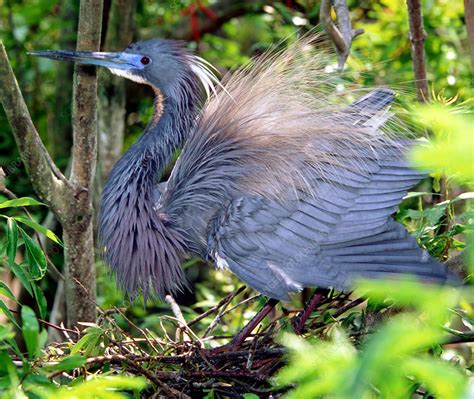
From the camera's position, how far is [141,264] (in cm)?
351

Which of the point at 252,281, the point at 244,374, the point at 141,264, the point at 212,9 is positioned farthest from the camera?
the point at 212,9

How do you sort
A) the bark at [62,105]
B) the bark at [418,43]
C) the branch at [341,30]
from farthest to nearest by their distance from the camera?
1. the bark at [62,105]
2. the bark at [418,43]
3. the branch at [341,30]

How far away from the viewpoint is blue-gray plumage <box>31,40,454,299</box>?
3.01 meters

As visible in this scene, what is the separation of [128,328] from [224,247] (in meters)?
1.76

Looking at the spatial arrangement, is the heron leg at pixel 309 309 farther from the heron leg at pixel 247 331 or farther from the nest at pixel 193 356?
the heron leg at pixel 247 331

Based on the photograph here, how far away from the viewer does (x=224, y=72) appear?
520 centimetres

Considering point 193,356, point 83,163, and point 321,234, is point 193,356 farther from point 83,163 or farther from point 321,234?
point 83,163

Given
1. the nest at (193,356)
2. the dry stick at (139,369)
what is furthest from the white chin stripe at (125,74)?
the dry stick at (139,369)

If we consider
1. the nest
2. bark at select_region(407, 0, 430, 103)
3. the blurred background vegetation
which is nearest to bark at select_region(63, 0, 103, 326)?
the blurred background vegetation

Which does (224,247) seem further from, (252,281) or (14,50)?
(14,50)

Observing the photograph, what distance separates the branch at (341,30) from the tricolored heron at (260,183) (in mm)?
147

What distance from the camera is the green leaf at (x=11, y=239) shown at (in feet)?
8.40

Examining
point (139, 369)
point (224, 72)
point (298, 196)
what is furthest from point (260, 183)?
point (224, 72)

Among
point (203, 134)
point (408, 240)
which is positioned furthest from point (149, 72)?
point (408, 240)
